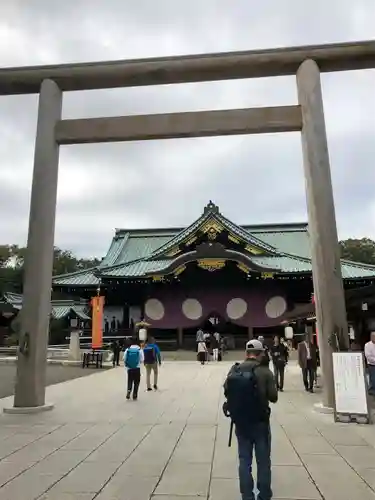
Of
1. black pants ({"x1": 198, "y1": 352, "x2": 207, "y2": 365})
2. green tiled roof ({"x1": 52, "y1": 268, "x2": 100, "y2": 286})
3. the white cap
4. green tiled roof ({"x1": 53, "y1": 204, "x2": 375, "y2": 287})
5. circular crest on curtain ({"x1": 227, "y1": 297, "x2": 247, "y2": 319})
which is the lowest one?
black pants ({"x1": 198, "y1": 352, "x2": 207, "y2": 365})

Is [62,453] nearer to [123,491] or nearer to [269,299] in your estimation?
[123,491]

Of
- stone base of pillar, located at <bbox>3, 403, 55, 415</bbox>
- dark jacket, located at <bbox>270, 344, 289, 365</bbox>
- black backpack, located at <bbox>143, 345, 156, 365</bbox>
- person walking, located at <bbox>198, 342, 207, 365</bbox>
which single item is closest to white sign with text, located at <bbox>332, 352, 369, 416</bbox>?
dark jacket, located at <bbox>270, 344, 289, 365</bbox>

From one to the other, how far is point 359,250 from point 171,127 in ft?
166

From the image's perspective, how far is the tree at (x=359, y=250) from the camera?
53.3 metres

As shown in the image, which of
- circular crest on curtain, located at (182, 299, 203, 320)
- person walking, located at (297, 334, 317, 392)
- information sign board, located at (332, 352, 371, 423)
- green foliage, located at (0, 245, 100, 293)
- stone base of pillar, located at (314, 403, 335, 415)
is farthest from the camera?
green foliage, located at (0, 245, 100, 293)

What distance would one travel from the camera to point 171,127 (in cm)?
923

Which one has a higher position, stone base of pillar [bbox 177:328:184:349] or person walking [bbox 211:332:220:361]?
stone base of pillar [bbox 177:328:184:349]

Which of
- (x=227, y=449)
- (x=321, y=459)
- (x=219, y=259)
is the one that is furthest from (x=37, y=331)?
(x=219, y=259)

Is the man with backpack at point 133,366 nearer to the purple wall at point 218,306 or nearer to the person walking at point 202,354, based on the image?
the person walking at point 202,354

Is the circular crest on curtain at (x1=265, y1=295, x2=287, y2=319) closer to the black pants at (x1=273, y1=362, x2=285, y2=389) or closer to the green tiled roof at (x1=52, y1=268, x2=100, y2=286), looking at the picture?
the green tiled roof at (x1=52, y1=268, x2=100, y2=286)

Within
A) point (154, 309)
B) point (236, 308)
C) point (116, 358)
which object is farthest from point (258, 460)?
point (154, 309)

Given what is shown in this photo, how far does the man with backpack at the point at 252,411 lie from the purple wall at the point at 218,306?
2264cm

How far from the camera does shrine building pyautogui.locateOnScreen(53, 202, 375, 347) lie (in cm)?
2526

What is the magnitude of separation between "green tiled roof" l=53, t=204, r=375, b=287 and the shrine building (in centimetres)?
7
